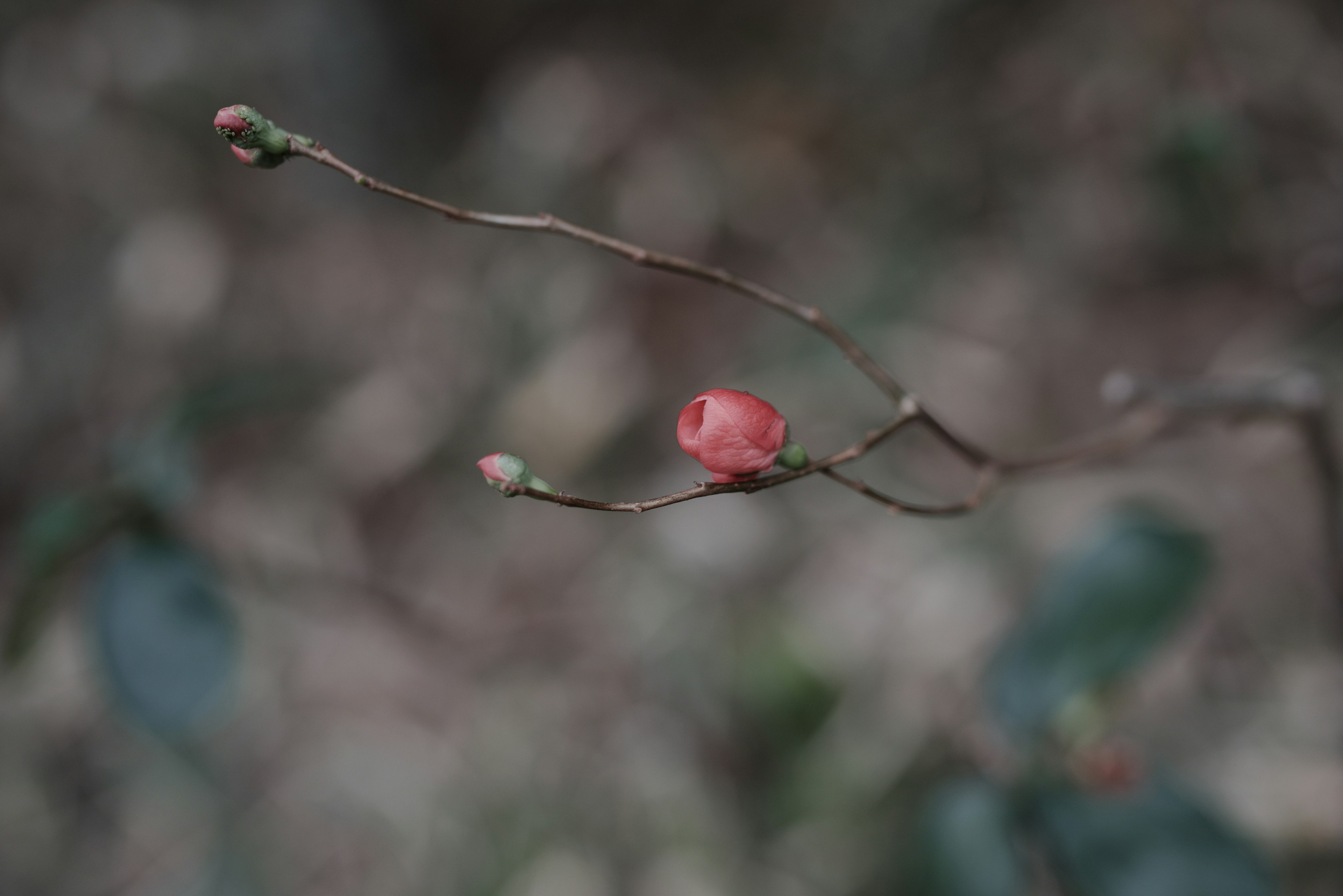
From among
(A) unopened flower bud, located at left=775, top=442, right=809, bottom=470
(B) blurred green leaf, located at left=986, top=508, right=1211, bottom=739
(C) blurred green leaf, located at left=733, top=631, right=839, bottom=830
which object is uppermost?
(A) unopened flower bud, located at left=775, top=442, right=809, bottom=470

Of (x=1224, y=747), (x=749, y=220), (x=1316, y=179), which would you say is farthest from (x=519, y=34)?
(x=1224, y=747)

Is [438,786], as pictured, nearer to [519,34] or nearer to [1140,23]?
[519,34]

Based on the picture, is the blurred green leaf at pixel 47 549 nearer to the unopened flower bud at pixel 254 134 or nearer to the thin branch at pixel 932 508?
the unopened flower bud at pixel 254 134

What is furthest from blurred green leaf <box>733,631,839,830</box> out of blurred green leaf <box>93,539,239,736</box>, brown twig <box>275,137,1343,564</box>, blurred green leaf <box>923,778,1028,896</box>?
blurred green leaf <box>93,539,239,736</box>

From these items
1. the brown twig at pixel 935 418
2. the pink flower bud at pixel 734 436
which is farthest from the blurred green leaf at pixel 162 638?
the pink flower bud at pixel 734 436

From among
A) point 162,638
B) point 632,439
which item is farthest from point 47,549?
point 632,439

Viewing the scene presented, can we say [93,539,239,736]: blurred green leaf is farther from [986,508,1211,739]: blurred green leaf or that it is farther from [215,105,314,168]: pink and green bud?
[986,508,1211,739]: blurred green leaf

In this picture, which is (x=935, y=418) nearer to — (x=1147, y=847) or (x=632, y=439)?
(x=1147, y=847)

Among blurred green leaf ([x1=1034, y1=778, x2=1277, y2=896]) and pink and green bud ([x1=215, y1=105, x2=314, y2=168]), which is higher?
pink and green bud ([x1=215, y1=105, x2=314, y2=168])
